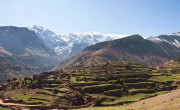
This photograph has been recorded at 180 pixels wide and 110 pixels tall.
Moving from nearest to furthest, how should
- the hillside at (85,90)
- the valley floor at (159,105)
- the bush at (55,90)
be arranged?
the valley floor at (159,105) → the hillside at (85,90) → the bush at (55,90)

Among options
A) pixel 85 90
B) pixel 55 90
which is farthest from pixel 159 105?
pixel 55 90

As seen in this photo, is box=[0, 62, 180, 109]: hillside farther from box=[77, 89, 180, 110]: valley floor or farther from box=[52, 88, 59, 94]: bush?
box=[77, 89, 180, 110]: valley floor

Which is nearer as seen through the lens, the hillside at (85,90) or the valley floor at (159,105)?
the valley floor at (159,105)

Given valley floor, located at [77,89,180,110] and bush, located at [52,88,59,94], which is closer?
valley floor, located at [77,89,180,110]

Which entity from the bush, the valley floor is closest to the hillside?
the bush

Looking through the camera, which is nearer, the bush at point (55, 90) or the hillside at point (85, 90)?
the hillside at point (85, 90)

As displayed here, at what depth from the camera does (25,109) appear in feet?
186

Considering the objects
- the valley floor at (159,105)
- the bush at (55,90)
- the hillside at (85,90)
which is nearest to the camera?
the valley floor at (159,105)

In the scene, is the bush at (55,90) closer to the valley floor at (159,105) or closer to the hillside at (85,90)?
the hillside at (85,90)

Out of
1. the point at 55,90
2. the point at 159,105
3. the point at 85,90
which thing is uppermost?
the point at 55,90

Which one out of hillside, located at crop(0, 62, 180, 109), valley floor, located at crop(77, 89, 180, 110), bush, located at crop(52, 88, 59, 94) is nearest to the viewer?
valley floor, located at crop(77, 89, 180, 110)

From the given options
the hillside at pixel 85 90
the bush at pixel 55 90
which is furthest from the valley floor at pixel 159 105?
the bush at pixel 55 90

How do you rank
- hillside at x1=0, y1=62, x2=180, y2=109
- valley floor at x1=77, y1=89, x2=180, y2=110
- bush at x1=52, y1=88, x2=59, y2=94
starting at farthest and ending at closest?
bush at x1=52, y1=88, x2=59, y2=94
hillside at x1=0, y1=62, x2=180, y2=109
valley floor at x1=77, y1=89, x2=180, y2=110

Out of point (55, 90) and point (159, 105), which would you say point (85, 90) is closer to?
point (55, 90)
